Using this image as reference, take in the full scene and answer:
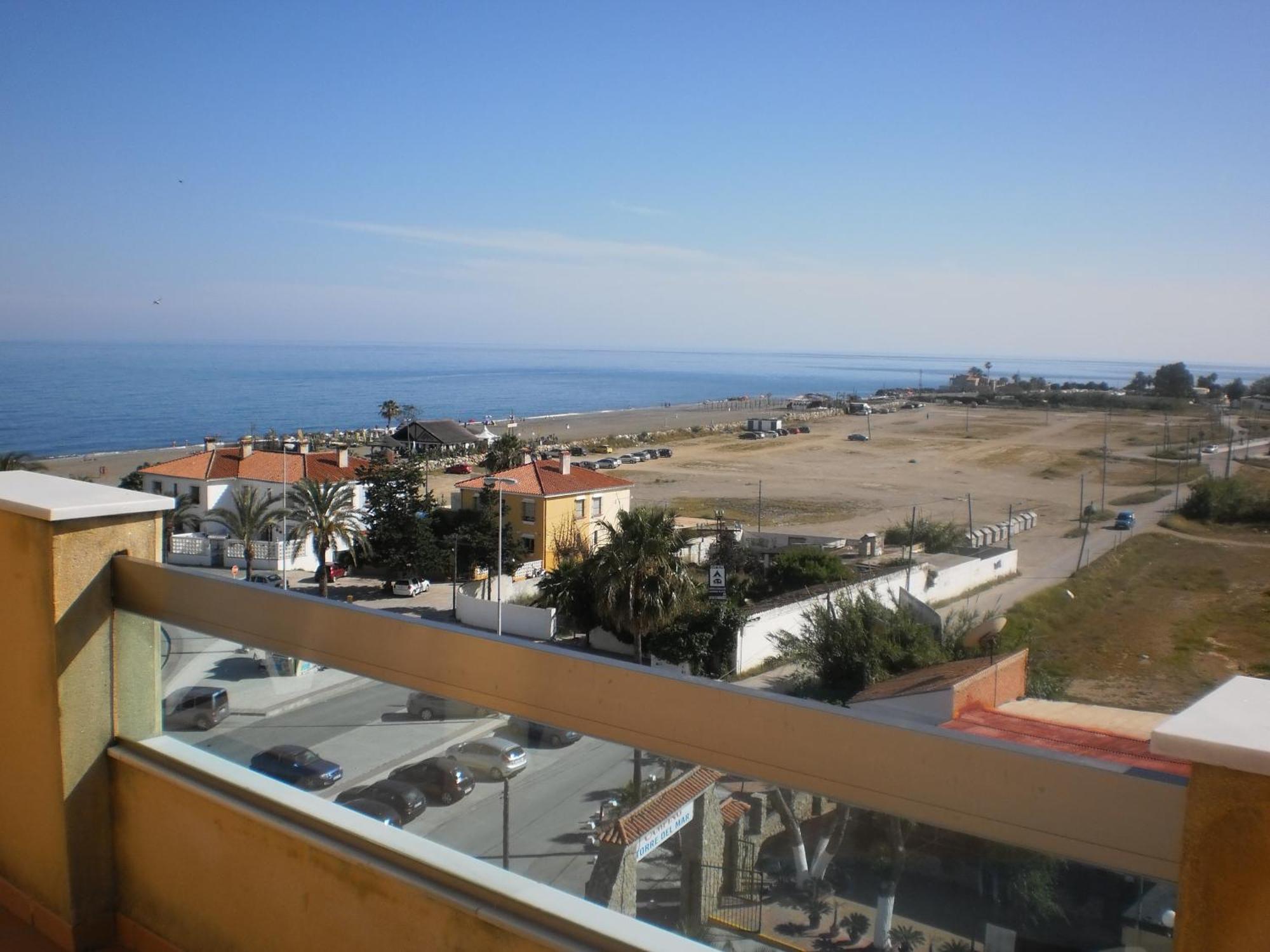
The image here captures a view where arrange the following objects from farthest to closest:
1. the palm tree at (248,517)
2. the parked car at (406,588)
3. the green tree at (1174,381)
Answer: the green tree at (1174,381), the parked car at (406,588), the palm tree at (248,517)

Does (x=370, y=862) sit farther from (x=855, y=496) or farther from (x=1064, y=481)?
(x=1064, y=481)

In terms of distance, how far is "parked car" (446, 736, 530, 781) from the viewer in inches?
58.7

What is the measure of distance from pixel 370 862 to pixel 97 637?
3.02 feet

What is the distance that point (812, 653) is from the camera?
16984 millimetres

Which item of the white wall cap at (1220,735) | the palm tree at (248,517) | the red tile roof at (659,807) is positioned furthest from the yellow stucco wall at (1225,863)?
the palm tree at (248,517)

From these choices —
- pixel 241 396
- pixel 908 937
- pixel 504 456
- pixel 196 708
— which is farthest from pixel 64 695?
pixel 241 396

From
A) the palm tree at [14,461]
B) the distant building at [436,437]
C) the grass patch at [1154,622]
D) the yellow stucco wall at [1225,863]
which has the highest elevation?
the yellow stucco wall at [1225,863]

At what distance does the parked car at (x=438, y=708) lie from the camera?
1.55 m

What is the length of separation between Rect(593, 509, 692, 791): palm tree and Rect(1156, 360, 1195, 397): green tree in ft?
197

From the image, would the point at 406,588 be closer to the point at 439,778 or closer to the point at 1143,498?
the point at 439,778

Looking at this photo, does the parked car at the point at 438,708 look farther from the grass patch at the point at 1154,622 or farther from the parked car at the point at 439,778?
the grass patch at the point at 1154,622

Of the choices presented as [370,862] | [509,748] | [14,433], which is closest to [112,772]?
[370,862]

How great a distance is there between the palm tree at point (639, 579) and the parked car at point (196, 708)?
1745 centimetres

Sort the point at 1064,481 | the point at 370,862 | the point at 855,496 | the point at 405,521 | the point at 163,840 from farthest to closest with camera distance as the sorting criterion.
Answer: the point at 1064,481 < the point at 855,496 < the point at 405,521 < the point at 163,840 < the point at 370,862
